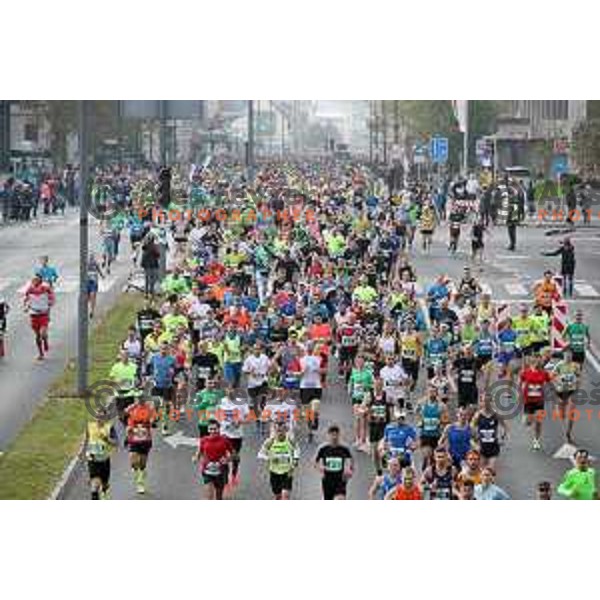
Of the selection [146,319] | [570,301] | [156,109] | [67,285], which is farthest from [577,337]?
[67,285]

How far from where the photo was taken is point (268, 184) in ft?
127

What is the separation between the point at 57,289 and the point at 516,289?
673 cm

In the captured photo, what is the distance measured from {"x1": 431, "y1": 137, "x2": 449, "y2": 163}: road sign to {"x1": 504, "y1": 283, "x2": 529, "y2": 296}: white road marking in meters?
10.2

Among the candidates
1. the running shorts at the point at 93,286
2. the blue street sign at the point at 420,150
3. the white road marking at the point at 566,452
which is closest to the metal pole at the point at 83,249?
the running shorts at the point at 93,286

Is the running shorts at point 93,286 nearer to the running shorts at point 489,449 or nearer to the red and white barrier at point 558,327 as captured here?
the red and white barrier at point 558,327

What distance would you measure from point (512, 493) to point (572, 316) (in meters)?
6.63

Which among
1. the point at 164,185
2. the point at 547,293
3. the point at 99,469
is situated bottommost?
the point at 99,469

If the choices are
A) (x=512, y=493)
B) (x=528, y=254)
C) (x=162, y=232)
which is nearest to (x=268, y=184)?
(x=528, y=254)

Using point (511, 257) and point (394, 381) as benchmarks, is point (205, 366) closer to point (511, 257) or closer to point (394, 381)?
point (394, 381)

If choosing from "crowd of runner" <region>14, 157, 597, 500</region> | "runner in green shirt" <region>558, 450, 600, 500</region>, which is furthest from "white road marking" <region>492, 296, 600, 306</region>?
"runner in green shirt" <region>558, 450, 600, 500</region>

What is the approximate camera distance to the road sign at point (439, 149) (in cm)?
3912

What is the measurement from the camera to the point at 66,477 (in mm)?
20047

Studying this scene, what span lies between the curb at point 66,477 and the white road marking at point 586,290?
998 centimetres

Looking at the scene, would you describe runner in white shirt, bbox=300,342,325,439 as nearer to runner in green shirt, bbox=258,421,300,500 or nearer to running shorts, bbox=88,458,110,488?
runner in green shirt, bbox=258,421,300,500
